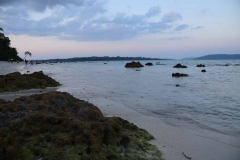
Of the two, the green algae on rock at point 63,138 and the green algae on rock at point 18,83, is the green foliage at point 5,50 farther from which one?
the green algae on rock at point 63,138

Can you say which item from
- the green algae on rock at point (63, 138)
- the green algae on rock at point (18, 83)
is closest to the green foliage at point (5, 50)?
the green algae on rock at point (18, 83)

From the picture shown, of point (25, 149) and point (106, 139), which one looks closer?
point (25, 149)

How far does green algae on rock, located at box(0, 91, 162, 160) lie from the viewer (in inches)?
153

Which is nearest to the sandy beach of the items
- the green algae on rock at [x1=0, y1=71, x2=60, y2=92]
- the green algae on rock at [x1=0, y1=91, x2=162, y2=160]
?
the green algae on rock at [x1=0, y1=91, x2=162, y2=160]

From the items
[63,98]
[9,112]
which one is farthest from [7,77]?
[9,112]

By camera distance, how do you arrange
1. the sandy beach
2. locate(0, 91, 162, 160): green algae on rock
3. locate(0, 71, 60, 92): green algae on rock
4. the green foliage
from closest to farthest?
locate(0, 91, 162, 160): green algae on rock < the sandy beach < locate(0, 71, 60, 92): green algae on rock < the green foliage

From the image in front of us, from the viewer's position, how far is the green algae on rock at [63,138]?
3.89 metres

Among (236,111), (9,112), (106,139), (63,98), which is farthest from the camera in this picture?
(236,111)

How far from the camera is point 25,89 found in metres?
14.6

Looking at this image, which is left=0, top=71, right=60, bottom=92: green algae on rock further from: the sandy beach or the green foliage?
the green foliage

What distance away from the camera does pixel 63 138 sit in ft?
14.0

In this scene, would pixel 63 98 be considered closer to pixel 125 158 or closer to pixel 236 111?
pixel 125 158

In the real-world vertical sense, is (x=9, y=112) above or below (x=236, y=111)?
above

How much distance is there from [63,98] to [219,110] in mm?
7576
